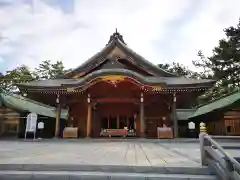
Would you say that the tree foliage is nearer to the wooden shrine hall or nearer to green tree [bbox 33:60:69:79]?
green tree [bbox 33:60:69:79]

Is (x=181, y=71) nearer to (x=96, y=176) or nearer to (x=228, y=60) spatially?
(x=228, y=60)

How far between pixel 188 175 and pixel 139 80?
10.7 meters

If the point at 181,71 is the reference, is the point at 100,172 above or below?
below

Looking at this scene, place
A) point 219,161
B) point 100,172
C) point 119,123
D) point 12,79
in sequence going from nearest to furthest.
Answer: point 219,161, point 100,172, point 119,123, point 12,79

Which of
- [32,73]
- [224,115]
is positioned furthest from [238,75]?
[32,73]

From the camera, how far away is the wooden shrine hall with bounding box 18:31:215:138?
607 inches

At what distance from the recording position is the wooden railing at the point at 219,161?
3.81 m

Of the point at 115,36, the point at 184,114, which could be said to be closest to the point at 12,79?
the point at 115,36

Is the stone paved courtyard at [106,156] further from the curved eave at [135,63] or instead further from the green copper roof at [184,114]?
the green copper roof at [184,114]

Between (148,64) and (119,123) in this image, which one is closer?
(119,123)

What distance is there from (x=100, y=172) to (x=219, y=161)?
2.14 metres

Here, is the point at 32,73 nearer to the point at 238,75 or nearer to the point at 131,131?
the point at 131,131

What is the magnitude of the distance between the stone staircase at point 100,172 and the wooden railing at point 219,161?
0.19 meters

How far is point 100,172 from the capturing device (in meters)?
4.82
